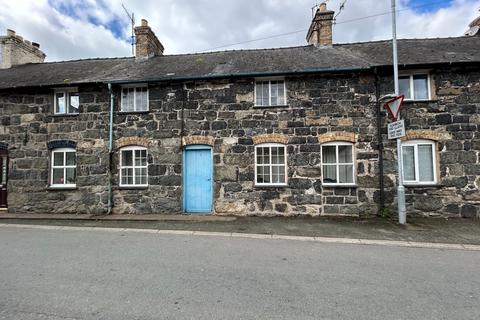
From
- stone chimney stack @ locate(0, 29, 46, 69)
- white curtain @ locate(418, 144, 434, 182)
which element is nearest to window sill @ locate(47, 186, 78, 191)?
stone chimney stack @ locate(0, 29, 46, 69)

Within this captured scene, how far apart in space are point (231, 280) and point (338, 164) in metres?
6.59

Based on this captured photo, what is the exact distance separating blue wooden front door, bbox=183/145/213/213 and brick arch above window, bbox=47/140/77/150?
4.49 metres

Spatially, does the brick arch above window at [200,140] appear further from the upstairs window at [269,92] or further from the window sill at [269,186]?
the window sill at [269,186]

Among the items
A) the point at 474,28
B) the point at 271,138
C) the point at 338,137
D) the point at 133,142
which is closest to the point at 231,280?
the point at 271,138

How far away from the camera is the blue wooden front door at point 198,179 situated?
9.95 meters

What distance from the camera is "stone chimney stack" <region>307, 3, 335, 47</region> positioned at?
1180 cm

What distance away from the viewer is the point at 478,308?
3445 mm

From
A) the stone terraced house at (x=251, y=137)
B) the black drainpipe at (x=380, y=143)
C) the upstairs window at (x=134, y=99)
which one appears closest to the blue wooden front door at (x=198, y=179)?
the stone terraced house at (x=251, y=137)

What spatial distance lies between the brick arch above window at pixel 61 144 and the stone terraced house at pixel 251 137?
0.15 ft

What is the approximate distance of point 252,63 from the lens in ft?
36.1

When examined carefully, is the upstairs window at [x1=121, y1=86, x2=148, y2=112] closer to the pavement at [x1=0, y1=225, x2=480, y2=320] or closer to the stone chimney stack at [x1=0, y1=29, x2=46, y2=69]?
the pavement at [x1=0, y1=225, x2=480, y2=320]

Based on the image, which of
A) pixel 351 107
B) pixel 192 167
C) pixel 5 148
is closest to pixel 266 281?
pixel 192 167

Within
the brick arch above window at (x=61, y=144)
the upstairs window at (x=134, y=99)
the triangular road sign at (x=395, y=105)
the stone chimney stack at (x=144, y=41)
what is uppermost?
the stone chimney stack at (x=144, y=41)

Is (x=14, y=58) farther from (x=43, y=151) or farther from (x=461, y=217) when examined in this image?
(x=461, y=217)
